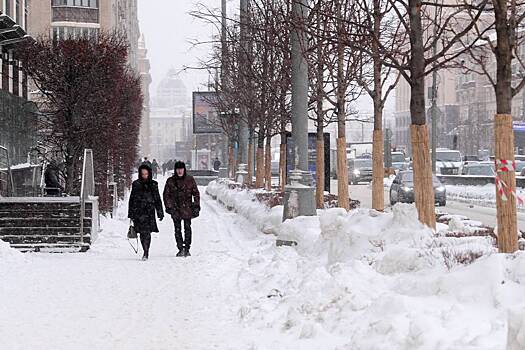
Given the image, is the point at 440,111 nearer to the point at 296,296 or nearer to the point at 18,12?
the point at 18,12

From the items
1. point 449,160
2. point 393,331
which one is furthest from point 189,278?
point 449,160

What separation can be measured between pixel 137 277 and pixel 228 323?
3.62 metres

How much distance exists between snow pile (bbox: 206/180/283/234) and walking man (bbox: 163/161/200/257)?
2.58 meters

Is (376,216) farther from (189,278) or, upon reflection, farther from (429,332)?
(429,332)

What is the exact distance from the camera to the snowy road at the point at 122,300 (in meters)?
7.87

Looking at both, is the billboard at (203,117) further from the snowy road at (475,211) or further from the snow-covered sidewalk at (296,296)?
the snow-covered sidewalk at (296,296)

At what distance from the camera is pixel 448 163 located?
5812cm

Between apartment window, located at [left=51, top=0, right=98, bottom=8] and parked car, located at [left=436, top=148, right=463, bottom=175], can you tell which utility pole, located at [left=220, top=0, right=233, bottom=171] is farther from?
parked car, located at [left=436, top=148, right=463, bottom=175]

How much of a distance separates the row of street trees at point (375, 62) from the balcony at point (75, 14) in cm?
1983

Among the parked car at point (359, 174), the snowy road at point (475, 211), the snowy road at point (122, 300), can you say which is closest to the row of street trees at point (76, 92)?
the snowy road at point (122, 300)

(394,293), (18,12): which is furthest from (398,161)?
(394,293)

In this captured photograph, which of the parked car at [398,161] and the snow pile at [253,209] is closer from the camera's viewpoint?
the snow pile at [253,209]

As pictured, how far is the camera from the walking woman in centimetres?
1480

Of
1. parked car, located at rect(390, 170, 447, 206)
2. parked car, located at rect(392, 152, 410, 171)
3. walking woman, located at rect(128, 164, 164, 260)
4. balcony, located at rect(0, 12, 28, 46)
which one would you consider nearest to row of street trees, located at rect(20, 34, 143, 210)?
balcony, located at rect(0, 12, 28, 46)
